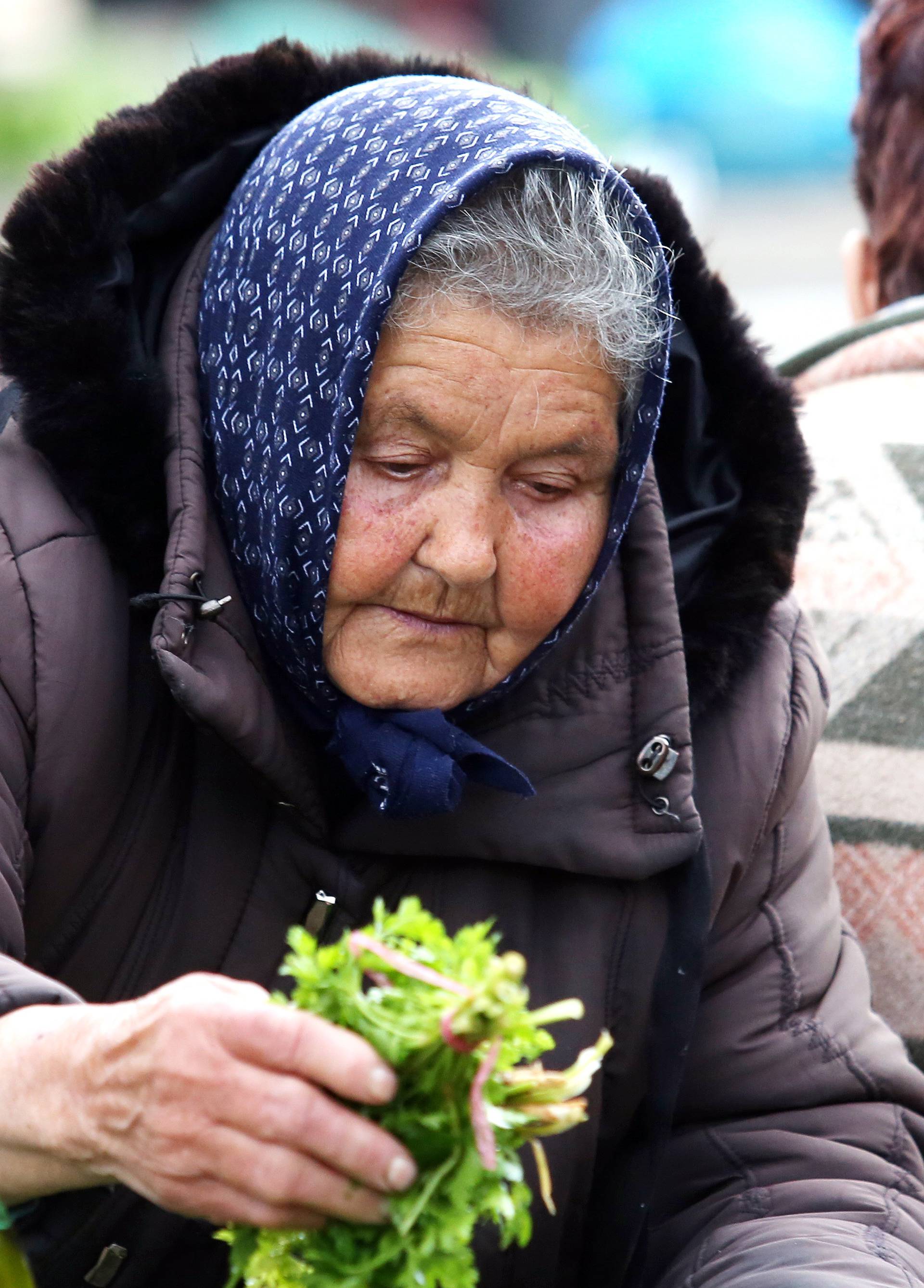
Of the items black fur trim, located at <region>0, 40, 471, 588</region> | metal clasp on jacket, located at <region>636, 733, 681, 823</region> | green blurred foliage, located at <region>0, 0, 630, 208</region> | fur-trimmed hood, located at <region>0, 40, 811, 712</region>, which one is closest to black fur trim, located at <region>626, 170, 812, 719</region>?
fur-trimmed hood, located at <region>0, 40, 811, 712</region>

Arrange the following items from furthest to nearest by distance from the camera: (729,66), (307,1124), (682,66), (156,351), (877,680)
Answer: (729,66)
(682,66)
(877,680)
(156,351)
(307,1124)

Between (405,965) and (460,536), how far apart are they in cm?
65

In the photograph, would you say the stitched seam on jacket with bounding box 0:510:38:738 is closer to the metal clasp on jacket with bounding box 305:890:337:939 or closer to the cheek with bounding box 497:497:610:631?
the metal clasp on jacket with bounding box 305:890:337:939

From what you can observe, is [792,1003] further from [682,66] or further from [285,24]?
[682,66]

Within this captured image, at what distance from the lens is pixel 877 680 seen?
96.1 inches

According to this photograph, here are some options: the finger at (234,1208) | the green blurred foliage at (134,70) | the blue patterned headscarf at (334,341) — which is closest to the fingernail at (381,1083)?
the finger at (234,1208)

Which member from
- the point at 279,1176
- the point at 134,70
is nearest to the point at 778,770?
the point at 279,1176

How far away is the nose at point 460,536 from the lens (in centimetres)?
175

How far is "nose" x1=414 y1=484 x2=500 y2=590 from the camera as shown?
5.73 ft

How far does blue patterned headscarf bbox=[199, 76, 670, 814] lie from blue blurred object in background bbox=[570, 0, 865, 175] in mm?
9672

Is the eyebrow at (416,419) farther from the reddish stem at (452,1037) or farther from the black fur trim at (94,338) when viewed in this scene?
the reddish stem at (452,1037)

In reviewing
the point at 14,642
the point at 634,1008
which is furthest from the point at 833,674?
the point at 14,642

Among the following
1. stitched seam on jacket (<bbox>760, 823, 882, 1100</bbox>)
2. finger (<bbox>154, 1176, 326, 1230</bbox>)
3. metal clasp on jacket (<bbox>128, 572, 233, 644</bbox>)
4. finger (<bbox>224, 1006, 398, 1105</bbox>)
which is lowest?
stitched seam on jacket (<bbox>760, 823, 882, 1100</bbox>)

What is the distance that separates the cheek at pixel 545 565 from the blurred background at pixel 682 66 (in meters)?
7.35
